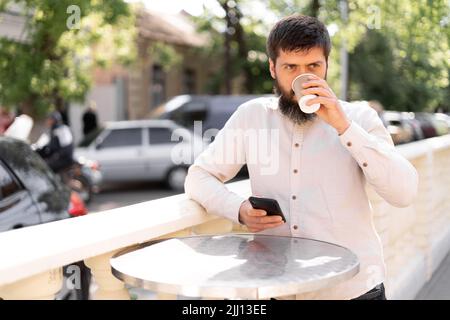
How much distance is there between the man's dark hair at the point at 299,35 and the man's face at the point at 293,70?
0.02 metres

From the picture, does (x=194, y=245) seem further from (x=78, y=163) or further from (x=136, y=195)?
(x=136, y=195)

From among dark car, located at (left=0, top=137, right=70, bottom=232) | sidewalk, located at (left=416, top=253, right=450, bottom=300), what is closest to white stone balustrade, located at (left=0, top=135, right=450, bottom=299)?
sidewalk, located at (left=416, top=253, right=450, bottom=300)

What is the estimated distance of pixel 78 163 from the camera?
40.9 feet

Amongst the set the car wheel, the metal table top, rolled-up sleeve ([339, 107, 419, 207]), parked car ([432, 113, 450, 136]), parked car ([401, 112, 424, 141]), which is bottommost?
the car wheel

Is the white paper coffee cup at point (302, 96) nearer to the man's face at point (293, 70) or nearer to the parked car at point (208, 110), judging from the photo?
the man's face at point (293, 70)

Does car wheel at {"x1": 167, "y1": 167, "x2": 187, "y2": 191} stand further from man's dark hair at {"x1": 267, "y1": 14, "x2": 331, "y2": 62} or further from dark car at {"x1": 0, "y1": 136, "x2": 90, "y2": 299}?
man's dark hair at {"x1": 267, "y1": 14, "x2": 331, "y2": 62}

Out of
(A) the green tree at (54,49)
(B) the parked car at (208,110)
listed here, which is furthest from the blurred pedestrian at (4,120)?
(B) the parked car at (208,110)

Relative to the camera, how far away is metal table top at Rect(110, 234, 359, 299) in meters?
2.10

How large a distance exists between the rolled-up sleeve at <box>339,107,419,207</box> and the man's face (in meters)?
0.21

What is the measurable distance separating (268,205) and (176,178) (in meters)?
13.1

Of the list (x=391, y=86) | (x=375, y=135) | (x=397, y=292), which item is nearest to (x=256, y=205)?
(x=375, y=135)
